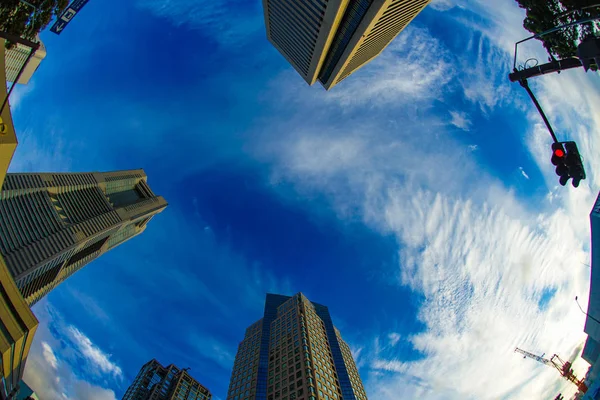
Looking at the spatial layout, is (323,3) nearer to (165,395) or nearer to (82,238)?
(82,238)

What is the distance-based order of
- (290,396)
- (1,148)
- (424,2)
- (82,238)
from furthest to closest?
(424,2), (82,238), (290,396), (1,148)

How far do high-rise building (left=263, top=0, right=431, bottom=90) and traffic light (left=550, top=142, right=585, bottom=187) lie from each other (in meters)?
82.4

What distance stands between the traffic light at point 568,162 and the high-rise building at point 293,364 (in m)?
69.0

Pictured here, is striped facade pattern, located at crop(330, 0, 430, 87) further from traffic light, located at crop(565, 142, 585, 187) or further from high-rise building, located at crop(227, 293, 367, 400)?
high-rise building, located at crop(227, 293, 367, 400)

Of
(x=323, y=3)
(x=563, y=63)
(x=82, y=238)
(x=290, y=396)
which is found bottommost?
(x=563, y=63)

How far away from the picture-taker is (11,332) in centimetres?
2200

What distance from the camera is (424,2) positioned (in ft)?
315

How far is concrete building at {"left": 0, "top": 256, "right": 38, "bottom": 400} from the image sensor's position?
2097 cm

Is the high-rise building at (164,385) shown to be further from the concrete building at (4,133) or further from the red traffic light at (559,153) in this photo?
the red traffic light at (559,153)

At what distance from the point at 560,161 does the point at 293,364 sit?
83827mm

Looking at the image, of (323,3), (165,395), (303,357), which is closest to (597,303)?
(303,357)

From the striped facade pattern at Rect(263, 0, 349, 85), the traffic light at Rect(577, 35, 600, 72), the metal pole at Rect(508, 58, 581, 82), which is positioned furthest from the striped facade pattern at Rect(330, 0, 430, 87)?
the traffic light at Rect(577, 35, 600, 72)

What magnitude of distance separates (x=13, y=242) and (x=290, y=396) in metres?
73.1

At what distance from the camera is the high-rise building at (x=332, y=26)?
8169 centimetres
